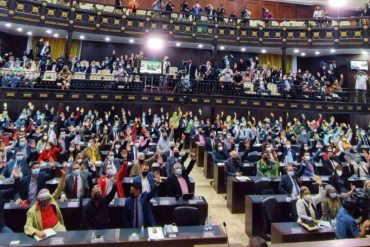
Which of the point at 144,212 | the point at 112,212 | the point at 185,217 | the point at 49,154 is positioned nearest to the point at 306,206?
the point at 185,217

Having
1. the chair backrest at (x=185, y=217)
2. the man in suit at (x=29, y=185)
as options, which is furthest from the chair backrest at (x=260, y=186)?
the man in suit at (x=29, y=185)

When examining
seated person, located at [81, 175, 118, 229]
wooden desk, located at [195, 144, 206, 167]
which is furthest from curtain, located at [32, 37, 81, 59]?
seated person, located at [81, 175, 118, 229]

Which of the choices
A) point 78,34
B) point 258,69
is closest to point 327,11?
point 258,69

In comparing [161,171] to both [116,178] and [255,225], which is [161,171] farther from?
[255,225]

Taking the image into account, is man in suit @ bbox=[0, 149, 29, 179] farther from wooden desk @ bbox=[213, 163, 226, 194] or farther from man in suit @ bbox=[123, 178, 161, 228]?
wooden desk @ bbox=[213, 163, 226, 194]

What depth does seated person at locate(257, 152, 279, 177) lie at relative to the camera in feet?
23.1

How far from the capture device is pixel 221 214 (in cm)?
652

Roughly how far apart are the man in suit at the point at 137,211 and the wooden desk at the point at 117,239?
488mm

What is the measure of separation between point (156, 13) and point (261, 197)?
14.8 m

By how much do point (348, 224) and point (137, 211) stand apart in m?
→ 2.96

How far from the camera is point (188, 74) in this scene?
17.1 metres

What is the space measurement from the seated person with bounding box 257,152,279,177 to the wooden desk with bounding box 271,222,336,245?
9.25 ft

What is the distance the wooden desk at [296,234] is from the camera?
3.93m

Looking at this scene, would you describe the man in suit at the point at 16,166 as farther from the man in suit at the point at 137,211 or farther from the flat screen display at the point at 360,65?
the flat screen display at the point at 360,65
